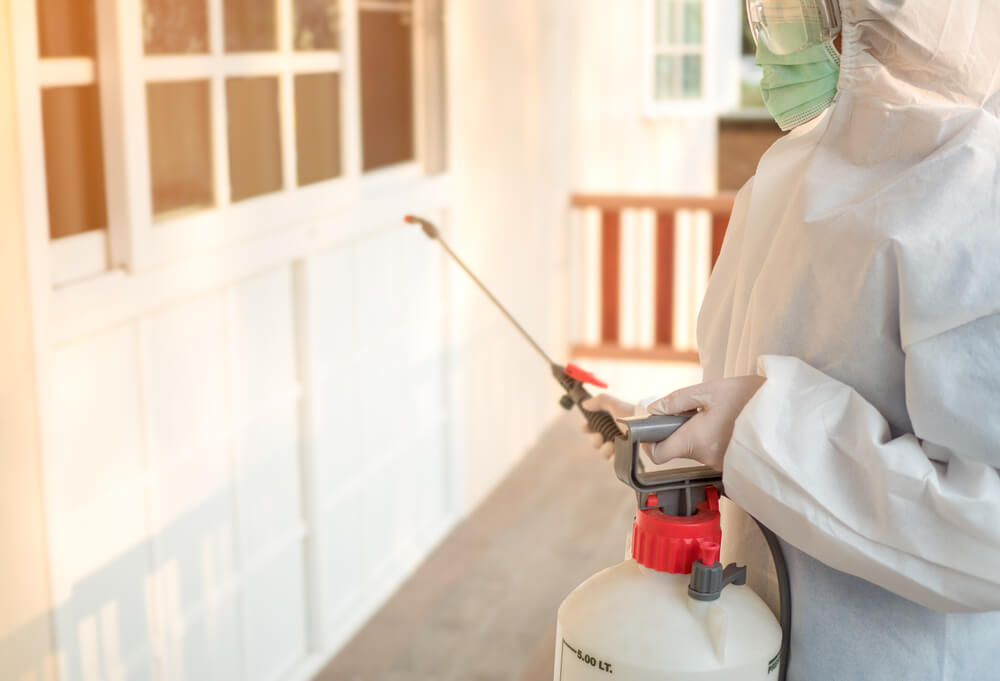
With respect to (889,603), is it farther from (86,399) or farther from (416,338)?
(416,338)

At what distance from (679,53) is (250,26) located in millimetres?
5537

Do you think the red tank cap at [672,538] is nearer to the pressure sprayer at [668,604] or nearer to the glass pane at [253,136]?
the pressure sprayer at [668,604]

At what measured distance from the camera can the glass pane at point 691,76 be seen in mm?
7539

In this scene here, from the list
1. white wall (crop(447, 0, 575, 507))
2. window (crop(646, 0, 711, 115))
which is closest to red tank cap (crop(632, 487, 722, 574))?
white wall (crop(447, 0, 575, 507))

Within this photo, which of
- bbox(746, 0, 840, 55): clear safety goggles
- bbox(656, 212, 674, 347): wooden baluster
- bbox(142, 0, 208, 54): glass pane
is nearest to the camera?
bbox(746, 0, 840, 55): clear safety goggles

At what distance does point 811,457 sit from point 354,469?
2.16 metres

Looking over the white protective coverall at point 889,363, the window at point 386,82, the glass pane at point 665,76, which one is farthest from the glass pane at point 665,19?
the white protective coverall at point 889,363

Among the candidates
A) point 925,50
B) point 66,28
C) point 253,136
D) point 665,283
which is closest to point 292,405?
point 253,136

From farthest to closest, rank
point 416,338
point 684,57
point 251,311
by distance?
point 684,57 < point 416,338 < point 251,311

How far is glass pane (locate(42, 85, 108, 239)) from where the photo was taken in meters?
1.80

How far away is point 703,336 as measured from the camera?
1192mm

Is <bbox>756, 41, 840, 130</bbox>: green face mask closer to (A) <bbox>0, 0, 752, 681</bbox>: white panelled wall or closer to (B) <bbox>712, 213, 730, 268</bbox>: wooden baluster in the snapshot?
(A) <bbox>0, 0, 752, 681</bbox>: white panelled wall

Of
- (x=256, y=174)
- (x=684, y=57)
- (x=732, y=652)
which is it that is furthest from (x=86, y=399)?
(x=684, y=57)

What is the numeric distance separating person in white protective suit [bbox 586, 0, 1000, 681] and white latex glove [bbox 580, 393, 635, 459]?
83 mm
